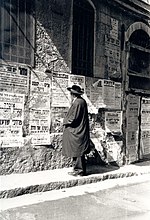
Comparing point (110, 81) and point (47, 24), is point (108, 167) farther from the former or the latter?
point (47, 24)

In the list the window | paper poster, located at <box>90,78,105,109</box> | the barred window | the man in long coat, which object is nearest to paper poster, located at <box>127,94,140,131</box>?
paper poster, located at <box>90,78,105,109</box>

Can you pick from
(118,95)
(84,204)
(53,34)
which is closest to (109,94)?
(118,95)

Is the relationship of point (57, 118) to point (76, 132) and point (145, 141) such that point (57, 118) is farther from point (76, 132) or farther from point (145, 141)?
point (145, 141)

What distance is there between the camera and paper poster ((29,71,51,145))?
683cm

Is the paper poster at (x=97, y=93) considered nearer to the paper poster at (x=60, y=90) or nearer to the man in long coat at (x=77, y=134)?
the paper poster at (x=60, y=90)

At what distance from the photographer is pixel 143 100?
10188 mm

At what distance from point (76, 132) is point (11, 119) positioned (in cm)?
140

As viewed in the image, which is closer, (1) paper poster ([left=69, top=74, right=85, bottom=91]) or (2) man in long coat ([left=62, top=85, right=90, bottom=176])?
(2) man in long coat ([left=62, top=85, right=90, bottom=176])

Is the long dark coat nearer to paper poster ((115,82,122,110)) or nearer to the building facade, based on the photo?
the building facade

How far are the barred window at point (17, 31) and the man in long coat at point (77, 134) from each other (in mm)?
1332

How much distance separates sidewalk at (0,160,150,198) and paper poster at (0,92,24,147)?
2.32 ft

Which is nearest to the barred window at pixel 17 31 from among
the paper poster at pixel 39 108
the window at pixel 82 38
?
the paper poster at pixel 39 108

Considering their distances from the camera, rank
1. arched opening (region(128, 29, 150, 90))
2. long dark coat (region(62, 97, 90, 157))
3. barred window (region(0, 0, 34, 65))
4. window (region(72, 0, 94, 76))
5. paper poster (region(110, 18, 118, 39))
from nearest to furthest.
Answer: barred window (region(0, 0, 34, 65)) → long dark coat (region(62, 97, 90, 157)) → window (region(72, 0, 94, 76)) → paper poster (region(110, 18, 118, 39)) → arched opening (region(128, 29, 150, 90))

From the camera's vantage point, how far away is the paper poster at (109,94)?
340 inches
